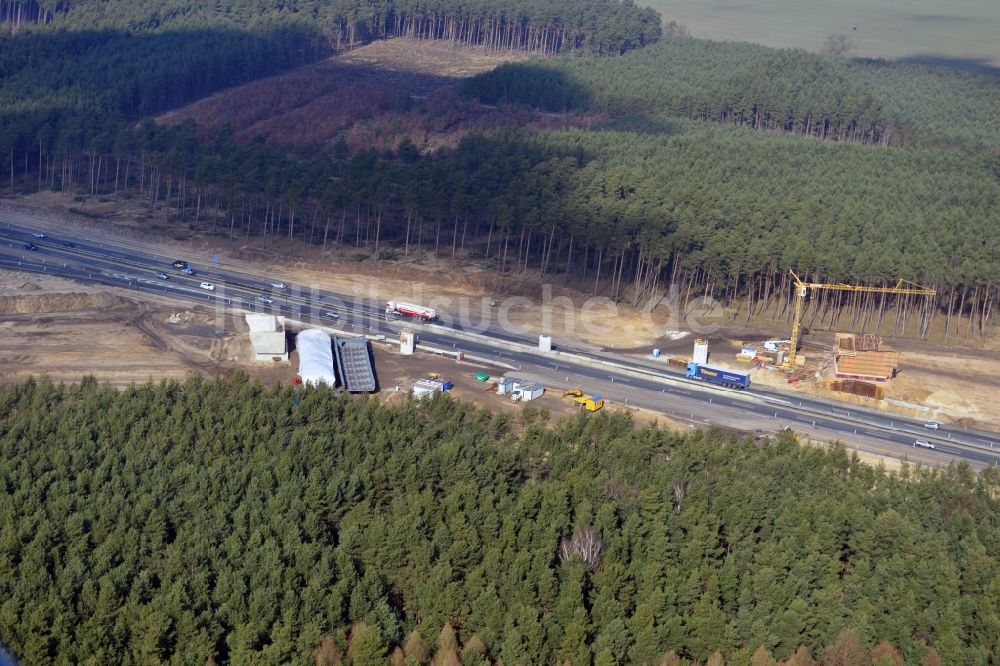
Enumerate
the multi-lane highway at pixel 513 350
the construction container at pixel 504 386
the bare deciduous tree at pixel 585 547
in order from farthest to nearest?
1. the construction container at pixel 504 386
2. the multi-lane highway at pixel 513 350
3. the bare deciduous tree at pixel 585 547

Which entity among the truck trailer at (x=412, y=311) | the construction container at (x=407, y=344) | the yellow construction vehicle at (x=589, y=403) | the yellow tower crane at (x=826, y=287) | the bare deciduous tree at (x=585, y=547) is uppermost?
the yellow tower crane at (x=826, y=287)

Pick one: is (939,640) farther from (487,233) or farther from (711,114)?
(711,114)

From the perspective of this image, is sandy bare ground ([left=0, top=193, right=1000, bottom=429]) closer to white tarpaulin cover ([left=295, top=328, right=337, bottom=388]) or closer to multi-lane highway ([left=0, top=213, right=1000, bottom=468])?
multi-lane highway ([left=0, top=213, right=1000, bottom=468])

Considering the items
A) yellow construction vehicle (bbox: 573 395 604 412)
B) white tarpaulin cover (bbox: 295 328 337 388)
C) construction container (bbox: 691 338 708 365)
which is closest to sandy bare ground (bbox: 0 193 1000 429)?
construction container (bbox: 691 338 708 365)

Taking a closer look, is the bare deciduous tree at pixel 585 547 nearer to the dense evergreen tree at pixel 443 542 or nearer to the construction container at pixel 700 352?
the dense evergreen tree at pixel 443 542

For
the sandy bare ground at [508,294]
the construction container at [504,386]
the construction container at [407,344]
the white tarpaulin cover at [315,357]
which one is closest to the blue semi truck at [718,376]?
the sandy bare ground at [508,294]

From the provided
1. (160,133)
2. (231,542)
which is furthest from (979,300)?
(160,133)
